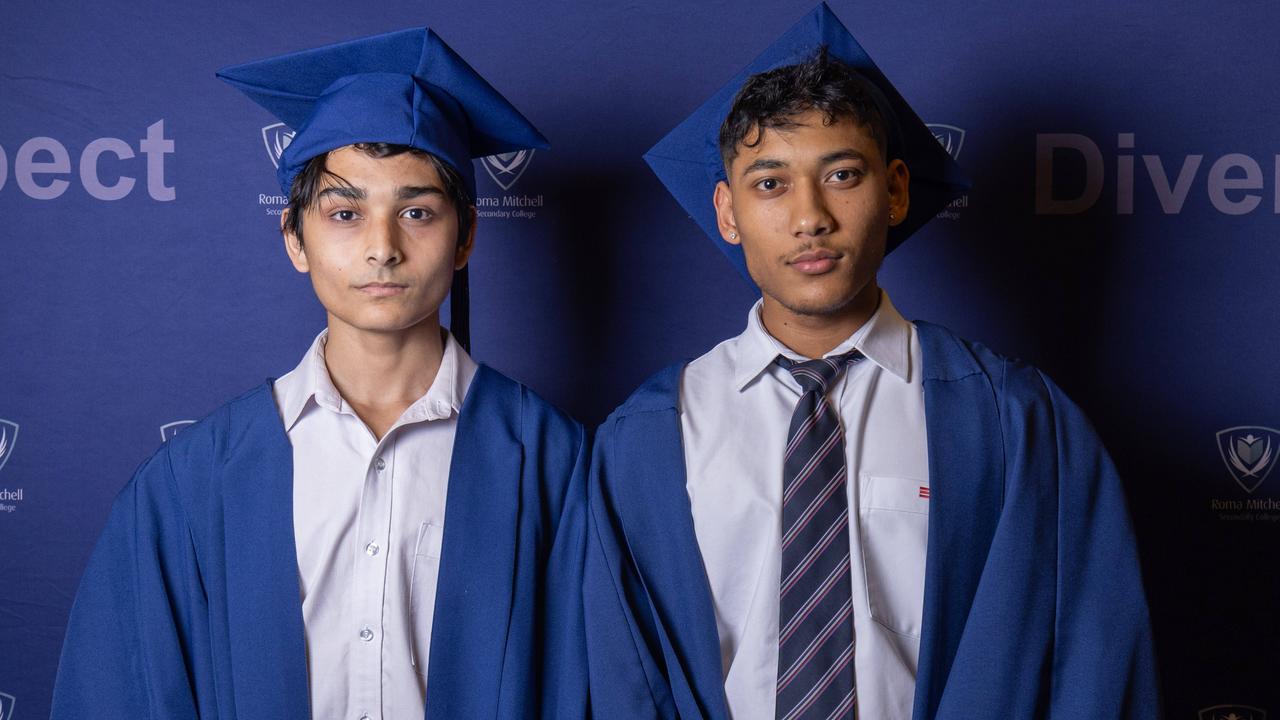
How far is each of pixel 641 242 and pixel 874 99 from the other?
716mm

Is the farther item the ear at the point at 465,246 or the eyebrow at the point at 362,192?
the ear at the point at 465,246

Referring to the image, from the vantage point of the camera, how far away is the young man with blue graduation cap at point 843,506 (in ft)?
4.46

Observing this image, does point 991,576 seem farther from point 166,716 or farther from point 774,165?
point 166,716

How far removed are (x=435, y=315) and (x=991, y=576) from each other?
840 millimetres

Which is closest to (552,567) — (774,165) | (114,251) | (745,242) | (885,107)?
(745,242)

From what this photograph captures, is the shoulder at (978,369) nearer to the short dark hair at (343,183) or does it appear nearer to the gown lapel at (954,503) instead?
the gown lapel at (954,503)

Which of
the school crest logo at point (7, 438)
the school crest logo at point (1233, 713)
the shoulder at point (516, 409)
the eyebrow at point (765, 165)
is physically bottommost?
the school crest logo at point (1233, 713)

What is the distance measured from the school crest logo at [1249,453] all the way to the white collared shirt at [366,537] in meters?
1.45

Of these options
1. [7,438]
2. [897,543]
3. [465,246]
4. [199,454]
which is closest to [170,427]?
[7,438]

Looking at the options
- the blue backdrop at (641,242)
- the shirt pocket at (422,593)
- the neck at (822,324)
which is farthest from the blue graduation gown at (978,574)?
the blue backdrop at (641,242)

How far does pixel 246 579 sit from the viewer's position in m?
1.45

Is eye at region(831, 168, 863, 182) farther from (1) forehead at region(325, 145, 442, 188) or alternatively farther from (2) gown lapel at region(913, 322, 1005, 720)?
(1) forehead at region(325, 145, 442, 188)

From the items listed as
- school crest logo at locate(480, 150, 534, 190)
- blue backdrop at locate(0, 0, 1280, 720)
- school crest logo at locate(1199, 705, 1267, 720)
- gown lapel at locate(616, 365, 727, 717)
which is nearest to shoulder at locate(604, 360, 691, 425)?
gown lapel at locate(616, 365, 727, 717)

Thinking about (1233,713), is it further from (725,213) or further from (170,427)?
(170,427)
